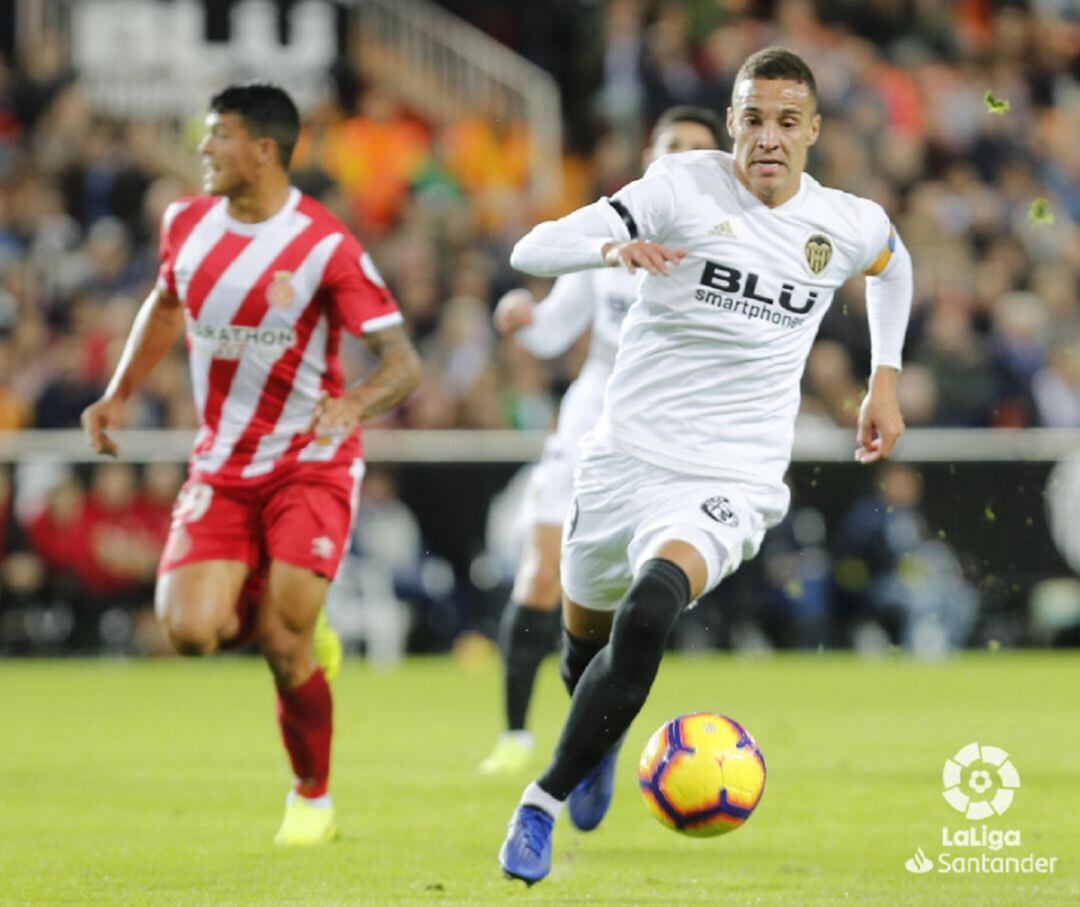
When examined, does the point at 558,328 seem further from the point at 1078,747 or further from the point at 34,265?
the point at 34,265

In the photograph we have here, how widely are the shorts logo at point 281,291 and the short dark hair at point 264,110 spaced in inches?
18.1

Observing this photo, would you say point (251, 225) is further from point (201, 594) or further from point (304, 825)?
point (304, 825)

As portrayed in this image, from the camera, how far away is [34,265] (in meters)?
19.1

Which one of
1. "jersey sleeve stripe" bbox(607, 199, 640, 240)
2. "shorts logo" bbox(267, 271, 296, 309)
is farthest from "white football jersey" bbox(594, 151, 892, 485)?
"shorts logo" bbox(267, 271, 296, 309)

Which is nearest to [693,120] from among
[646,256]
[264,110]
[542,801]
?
[264,110]

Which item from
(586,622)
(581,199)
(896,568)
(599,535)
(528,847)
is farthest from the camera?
(581,199)

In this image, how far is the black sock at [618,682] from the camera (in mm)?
6277

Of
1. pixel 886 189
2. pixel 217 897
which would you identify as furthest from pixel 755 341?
pixel 886 189

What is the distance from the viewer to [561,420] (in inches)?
390

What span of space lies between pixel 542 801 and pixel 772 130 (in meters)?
2.11

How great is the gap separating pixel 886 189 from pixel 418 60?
561cm

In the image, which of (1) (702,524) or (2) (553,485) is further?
(2) (553,485)

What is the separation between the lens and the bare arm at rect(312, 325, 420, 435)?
7387 mm

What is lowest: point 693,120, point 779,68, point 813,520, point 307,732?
point 307,732
